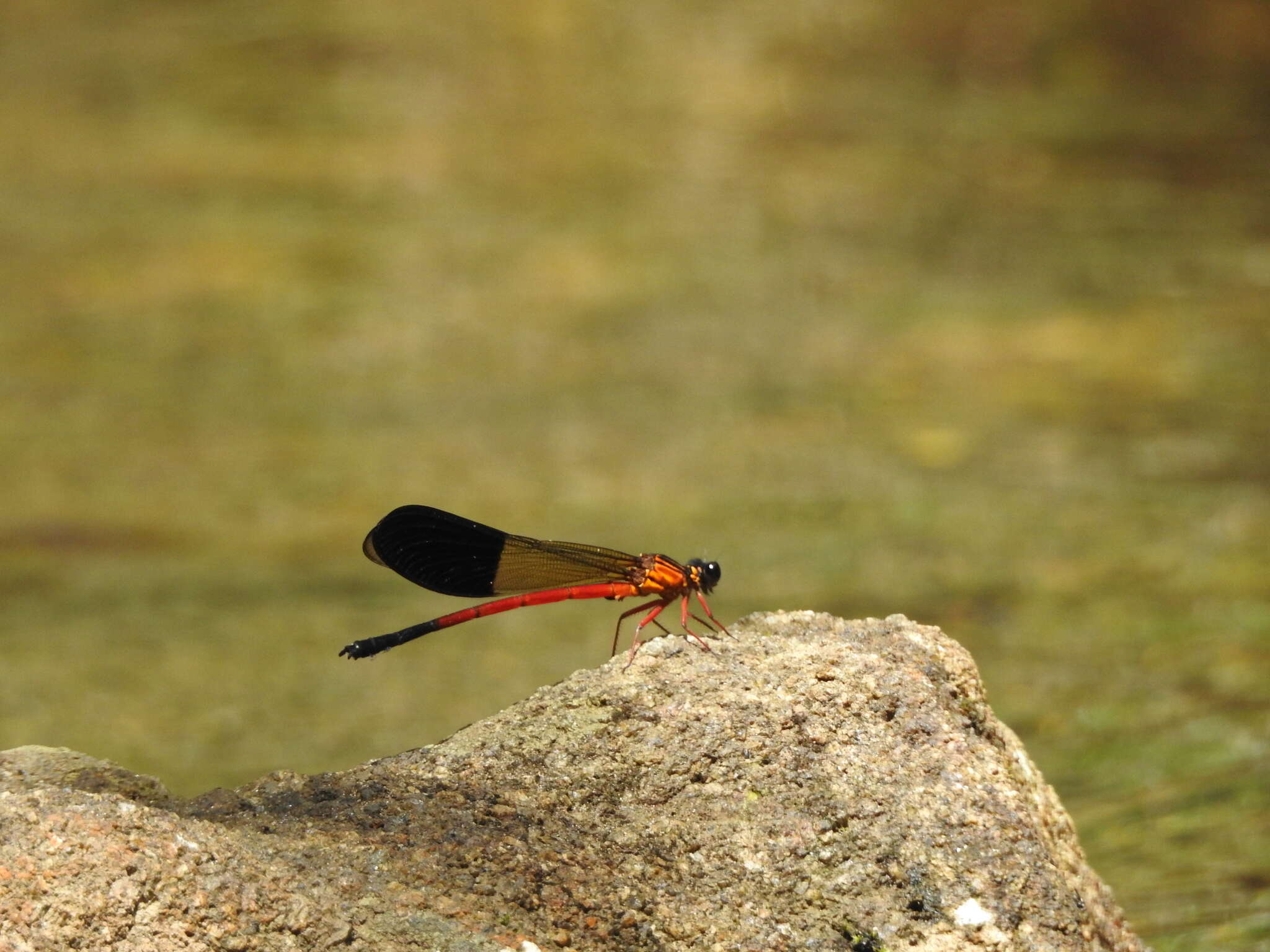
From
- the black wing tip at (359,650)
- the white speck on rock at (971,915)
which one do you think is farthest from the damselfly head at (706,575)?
the white speck on rock at (971,915)

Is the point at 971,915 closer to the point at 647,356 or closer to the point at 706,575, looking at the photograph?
the point at 706,575

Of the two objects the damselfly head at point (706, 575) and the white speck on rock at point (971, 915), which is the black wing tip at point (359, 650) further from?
the white speck on rock at point (971, 915)

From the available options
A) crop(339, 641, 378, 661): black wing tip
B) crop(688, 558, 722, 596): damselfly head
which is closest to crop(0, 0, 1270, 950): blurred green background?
crop(688, 558, 722, 596): damselfly head

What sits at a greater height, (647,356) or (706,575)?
(647,356)

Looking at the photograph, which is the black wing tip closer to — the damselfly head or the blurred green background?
the damselfly head

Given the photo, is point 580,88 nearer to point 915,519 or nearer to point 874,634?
point 915,519

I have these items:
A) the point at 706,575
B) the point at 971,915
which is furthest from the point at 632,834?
the point at 706,575
